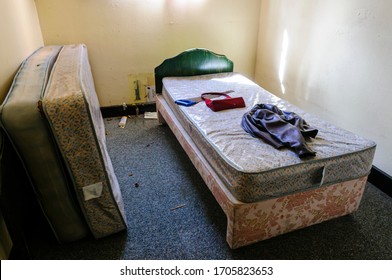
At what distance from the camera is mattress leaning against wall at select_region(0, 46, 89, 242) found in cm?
121

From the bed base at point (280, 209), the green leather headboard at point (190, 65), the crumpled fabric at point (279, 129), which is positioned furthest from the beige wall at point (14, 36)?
the crumpled fabric at point (279, 129)

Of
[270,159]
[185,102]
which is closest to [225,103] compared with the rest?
[185,102]

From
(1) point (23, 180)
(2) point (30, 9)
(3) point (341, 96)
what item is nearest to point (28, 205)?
(1) point (23, 180)

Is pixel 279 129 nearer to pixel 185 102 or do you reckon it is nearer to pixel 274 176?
pixel 274 176

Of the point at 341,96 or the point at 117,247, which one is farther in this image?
the point at 341,96

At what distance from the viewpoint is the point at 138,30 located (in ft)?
9.73

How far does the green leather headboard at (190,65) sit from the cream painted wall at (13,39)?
3.75 feet

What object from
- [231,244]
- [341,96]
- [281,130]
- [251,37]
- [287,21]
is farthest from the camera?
[251,37]

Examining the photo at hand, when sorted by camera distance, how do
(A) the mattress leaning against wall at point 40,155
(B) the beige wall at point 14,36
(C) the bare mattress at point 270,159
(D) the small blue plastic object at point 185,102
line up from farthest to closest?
1. (D) the small blue plastic object at point 185,102
2. (B) the beige wall at point 14,36
3. (C) the bare mattress at point 270,159
4. (A) the mattress leaning against wall at point 40,155

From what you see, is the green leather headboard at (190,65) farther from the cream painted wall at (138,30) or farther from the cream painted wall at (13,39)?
the cream painted wall at (13,39)

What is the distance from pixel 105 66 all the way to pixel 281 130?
217 cm

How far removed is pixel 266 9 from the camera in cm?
314

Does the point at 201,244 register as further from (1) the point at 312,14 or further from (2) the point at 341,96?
(1) the point at 312,14

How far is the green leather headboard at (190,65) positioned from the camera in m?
2.86
